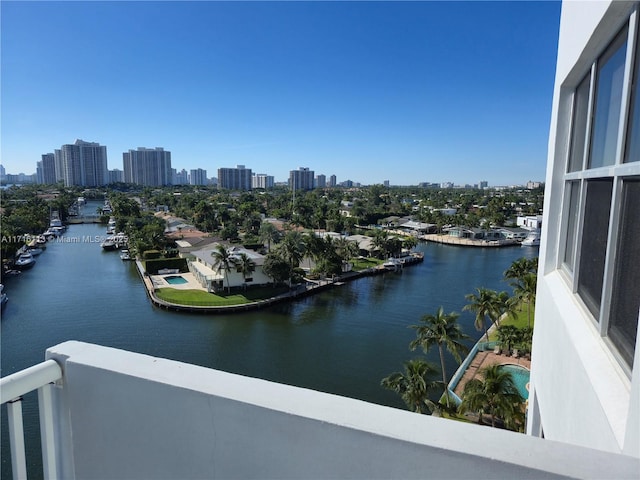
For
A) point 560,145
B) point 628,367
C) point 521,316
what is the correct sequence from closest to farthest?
point 628,367 < point 560,145 < point 521,316

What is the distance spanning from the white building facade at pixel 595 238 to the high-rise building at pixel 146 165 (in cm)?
12614

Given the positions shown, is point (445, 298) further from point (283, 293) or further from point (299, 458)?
point (299, 458)

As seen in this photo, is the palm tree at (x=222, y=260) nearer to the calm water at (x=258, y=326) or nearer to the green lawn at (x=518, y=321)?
the calm water at (x=258, y=326)

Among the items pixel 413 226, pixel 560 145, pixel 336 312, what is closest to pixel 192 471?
pixel 560 145

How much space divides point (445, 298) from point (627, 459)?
70.4ft

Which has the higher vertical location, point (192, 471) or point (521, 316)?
point (192, 471)

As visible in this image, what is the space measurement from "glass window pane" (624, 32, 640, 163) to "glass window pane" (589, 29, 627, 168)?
13 cm

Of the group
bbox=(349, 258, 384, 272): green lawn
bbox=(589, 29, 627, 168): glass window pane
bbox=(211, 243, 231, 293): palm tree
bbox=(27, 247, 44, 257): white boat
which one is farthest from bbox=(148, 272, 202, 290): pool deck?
bbox=(589, 29, 627, 168): glass window pane

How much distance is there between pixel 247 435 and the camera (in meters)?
0.89

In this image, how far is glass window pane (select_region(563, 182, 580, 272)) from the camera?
2.08 m

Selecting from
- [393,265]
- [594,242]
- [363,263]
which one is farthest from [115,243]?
[594,242]

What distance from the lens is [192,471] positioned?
96 cm

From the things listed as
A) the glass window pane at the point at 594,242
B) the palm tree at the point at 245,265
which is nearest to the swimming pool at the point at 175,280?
the palm tree at the point at 245,265

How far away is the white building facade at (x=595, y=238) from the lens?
3.91 ft
